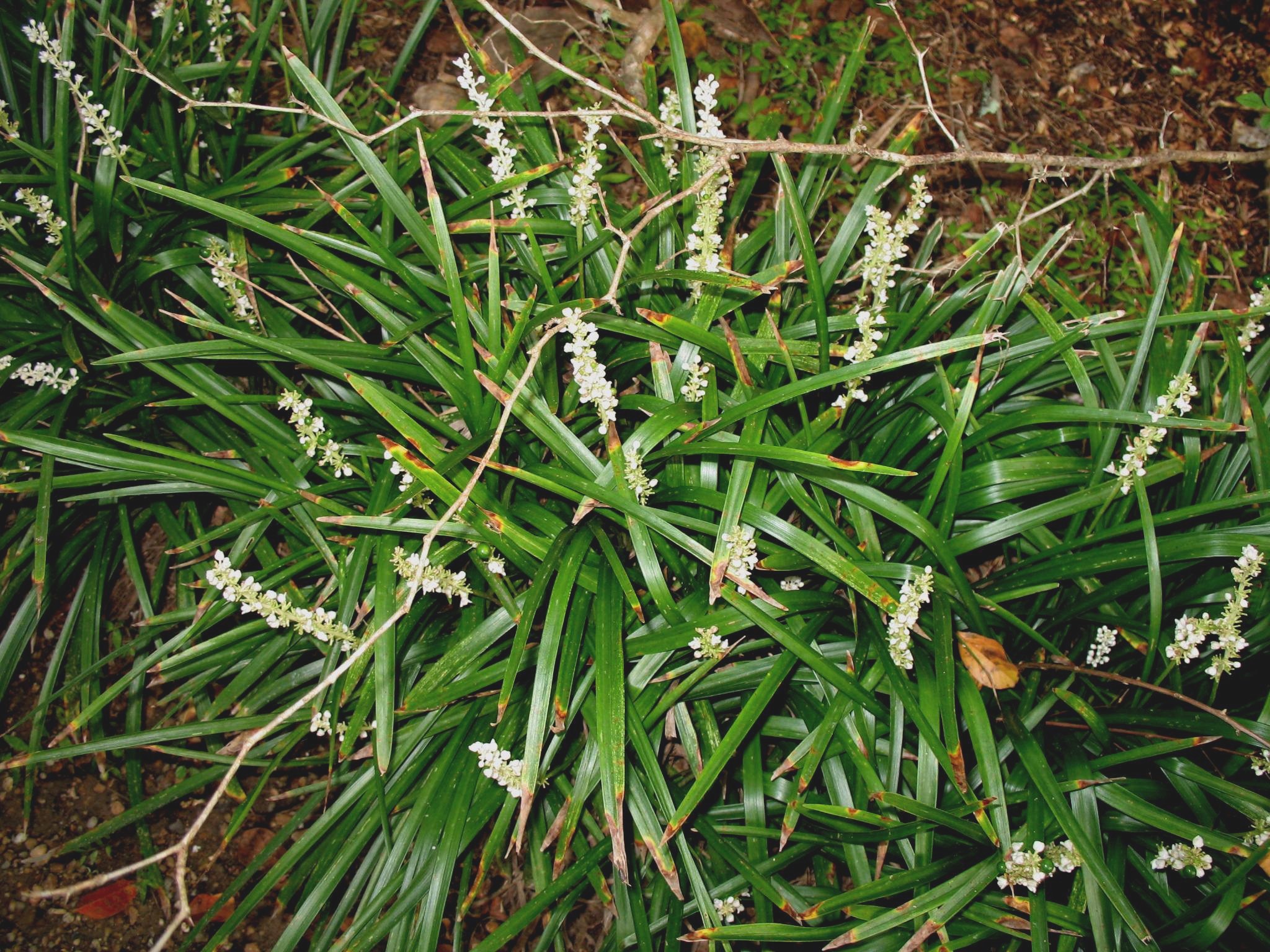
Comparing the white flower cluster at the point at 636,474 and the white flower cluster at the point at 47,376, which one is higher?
the white flower cluster at the point at 636,474

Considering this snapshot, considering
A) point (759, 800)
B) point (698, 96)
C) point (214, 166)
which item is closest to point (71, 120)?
point (214, 166)

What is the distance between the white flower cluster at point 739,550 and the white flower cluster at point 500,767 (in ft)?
2.43

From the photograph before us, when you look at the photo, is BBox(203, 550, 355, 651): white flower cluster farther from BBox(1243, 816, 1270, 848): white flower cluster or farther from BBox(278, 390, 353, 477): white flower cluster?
BBox(1243, 816, 1270, 848): white flower cluster

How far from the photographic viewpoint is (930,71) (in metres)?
3.96

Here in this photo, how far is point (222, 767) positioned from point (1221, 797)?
2.90 m

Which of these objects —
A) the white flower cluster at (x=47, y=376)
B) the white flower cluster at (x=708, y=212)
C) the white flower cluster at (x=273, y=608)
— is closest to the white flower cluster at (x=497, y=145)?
the white flower cluster at (x=708, y=212)

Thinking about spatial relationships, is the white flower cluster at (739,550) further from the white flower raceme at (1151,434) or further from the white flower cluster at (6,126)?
the white flower cluster at (6,126)

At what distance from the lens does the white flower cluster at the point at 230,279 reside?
8.66ft

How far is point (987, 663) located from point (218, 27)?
341 cm

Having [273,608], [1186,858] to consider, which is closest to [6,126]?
[273,608]

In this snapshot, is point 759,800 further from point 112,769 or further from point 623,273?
point 112,769

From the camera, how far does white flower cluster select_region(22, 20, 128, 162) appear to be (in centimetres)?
245

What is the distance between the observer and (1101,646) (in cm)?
240

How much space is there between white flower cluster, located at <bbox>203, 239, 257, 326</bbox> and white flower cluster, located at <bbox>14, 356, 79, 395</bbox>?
55cm
